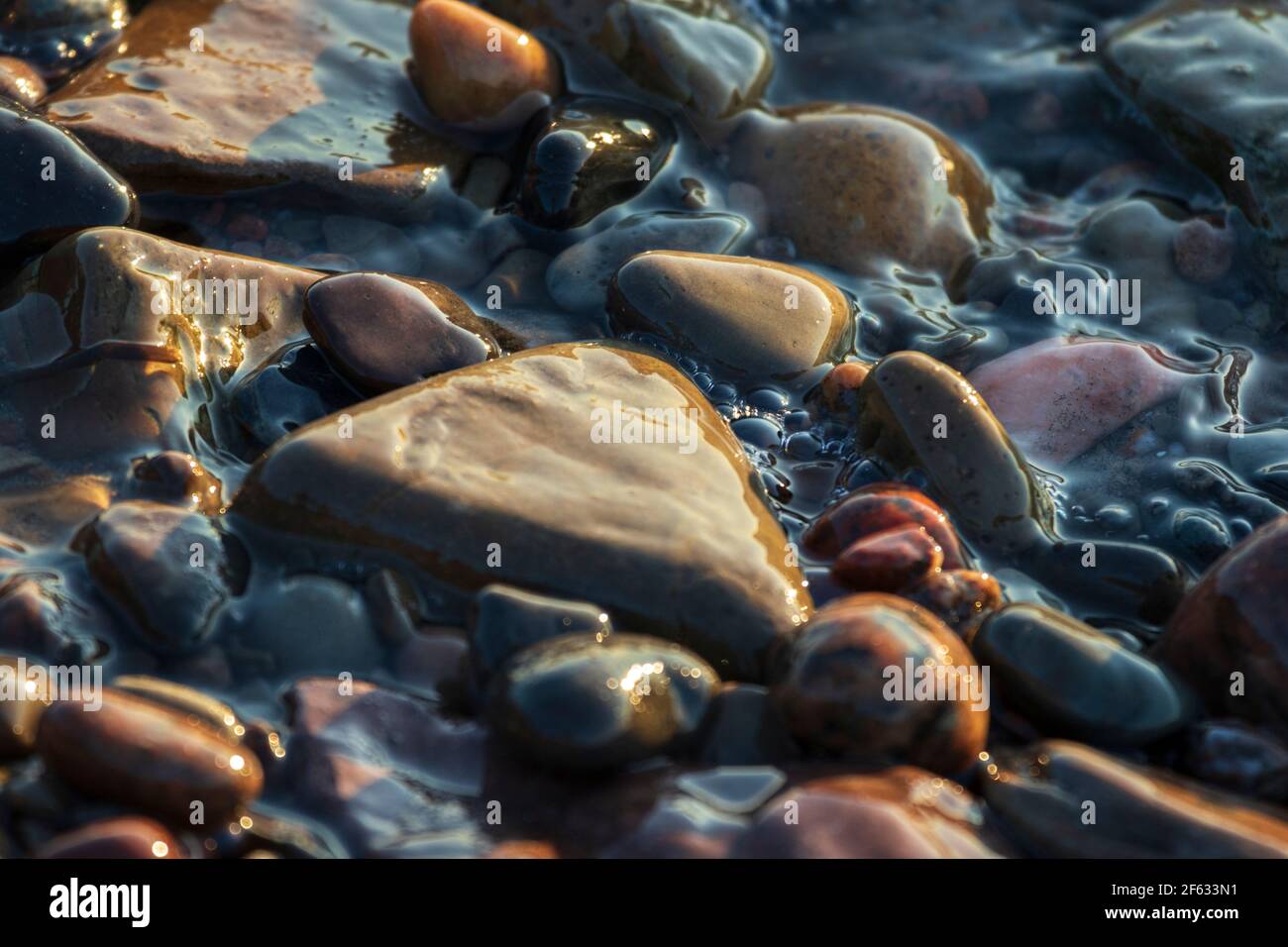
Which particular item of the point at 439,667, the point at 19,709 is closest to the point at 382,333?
the point at 439,667

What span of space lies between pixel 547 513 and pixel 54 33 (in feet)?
11.6

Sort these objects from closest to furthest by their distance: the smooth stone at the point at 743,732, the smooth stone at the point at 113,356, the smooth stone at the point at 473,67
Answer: the smooth stone at the point at 743,732
the smooth stone at the point at 113,356
the smooth stone at the point at 473,67

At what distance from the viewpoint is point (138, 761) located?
2.54 metres

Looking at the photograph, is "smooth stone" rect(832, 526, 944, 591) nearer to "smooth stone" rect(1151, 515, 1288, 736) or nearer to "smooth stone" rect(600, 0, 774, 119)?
"smooth stone" rect(1151, 515, 1288, 736)

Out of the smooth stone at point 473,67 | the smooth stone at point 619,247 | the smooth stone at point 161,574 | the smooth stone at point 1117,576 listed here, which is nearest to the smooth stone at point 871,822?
the smooth stone at point 1117,576

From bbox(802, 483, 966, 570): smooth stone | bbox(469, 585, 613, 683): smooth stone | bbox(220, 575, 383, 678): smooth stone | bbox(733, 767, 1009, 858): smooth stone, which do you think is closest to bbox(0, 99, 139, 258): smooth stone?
bbox(220, 575, 383, 678): smooth stone

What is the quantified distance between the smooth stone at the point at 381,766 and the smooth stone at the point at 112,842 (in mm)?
335

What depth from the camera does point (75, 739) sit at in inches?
100

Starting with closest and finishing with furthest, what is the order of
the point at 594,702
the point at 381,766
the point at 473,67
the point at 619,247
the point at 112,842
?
1. the point at 112,842
2. the point at 594,702
3. the point at 381,766
4. the point at 619,247
5. the point at 473,67

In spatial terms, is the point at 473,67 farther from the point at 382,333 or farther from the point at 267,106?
the point at 382,333

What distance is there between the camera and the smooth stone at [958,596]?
3225mm

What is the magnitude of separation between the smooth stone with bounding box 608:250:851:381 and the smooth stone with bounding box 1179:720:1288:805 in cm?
176

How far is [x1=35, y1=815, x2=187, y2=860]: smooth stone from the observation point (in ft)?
7.99

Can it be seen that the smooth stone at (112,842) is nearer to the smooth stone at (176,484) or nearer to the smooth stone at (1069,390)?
the smooth stone at (176,484)
